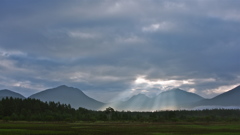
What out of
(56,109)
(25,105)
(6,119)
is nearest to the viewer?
(6,119)

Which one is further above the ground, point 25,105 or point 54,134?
point 25,105

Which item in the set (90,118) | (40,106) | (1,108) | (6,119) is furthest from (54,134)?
(40,106)

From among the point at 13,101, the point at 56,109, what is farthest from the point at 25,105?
the point at 56,109

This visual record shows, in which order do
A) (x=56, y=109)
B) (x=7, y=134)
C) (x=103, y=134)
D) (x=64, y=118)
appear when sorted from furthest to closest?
(x=56, y=109) < (x=64, y=118) < (x=103, y=134) < (x=7, y=134)

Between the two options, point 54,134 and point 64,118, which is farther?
point 64,118

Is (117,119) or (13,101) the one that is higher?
(13,101)

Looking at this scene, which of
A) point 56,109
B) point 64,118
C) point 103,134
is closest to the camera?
point 103,134

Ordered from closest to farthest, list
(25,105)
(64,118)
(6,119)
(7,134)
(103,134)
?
(7,134) < (103,134) < (6,119) < (64,118) < (25,105)

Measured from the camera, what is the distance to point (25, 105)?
561ft

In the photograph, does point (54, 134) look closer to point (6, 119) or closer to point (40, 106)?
point (6, 119)

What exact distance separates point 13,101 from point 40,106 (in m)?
19.6

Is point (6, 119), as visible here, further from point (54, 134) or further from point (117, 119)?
point (54, 134)

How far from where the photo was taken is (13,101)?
16625 cm

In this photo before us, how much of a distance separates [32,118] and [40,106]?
34.7 metres
